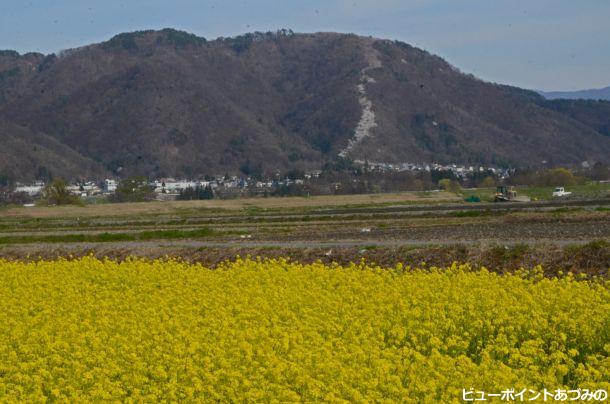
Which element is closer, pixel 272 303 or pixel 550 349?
pixel 550 349

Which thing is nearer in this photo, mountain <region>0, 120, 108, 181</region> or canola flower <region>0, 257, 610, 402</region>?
canola flower <region>0, 257, 610, 402</region>

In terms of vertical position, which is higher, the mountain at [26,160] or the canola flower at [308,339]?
the mountain at [26,160]

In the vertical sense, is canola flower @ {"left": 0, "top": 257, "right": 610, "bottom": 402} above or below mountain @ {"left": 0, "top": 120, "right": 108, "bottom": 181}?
below

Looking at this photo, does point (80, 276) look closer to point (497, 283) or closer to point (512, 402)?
point (497, 283)

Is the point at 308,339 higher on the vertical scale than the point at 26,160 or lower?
lower

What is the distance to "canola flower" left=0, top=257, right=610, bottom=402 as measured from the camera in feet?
36.3

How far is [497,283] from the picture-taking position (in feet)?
59.5

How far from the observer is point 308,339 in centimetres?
1362

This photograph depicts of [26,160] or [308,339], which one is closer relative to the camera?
[308,339]

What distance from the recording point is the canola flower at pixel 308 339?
11.1 m

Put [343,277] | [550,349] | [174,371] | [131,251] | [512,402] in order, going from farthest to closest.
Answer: [131,251], [343,277], [550,349], [174,371], [512,402]

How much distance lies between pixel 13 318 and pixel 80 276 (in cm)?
786

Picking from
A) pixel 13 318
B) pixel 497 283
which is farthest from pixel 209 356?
pixel 497 283

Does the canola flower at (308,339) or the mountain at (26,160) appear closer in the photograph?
the canola flower at (308,339)
